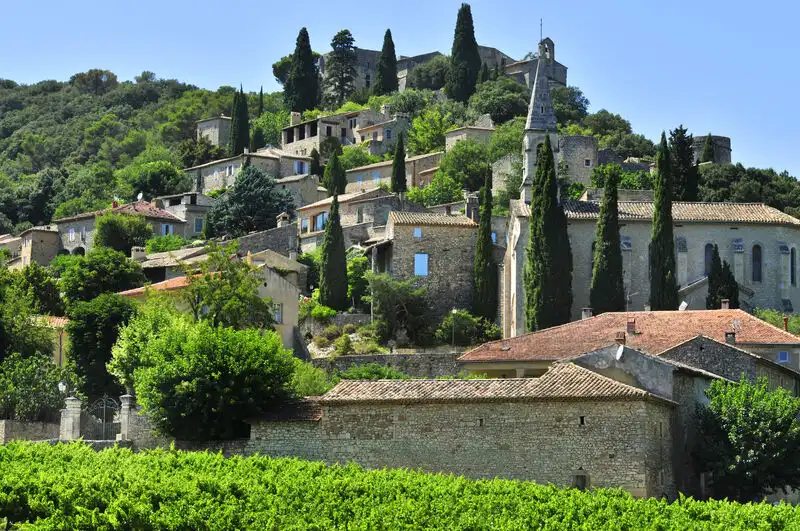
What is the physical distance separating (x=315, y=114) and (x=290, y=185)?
2941 centimetres

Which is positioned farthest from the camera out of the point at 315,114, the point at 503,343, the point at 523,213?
the point at 315,114

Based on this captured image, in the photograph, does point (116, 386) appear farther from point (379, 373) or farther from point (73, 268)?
point (73, 268)

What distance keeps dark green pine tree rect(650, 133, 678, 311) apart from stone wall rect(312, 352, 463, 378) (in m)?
10.2

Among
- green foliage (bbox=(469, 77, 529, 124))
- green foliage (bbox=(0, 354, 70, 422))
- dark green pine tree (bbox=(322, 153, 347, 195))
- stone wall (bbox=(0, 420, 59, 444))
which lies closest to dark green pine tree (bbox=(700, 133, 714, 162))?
green foliage (bbox=(469, 77, 529, 124))

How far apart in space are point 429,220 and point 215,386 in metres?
34.1

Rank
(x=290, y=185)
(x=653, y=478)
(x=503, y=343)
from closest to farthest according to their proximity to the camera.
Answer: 1. (x=653, y=478)
2. (x=503, y=343)
3. (x=290, y=185)

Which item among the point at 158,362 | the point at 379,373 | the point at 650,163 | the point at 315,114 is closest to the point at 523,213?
the point at 379,373

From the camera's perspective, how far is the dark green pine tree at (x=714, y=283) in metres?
69.2

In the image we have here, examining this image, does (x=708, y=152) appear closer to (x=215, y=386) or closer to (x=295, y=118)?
(x=295, y=118)

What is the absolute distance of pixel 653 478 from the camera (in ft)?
129

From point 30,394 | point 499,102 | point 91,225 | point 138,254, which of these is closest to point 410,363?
point 30,394

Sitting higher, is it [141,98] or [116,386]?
[141,98]

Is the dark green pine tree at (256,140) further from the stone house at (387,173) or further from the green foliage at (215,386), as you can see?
the green foliage at (215,386)

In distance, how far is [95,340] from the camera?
60.7m
